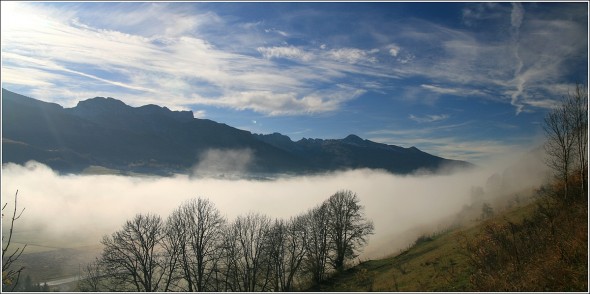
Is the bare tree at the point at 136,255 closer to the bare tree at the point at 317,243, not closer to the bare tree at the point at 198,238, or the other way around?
the bare tree at the point at 198,238

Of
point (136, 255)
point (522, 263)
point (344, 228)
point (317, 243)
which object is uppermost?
point (522, 263)

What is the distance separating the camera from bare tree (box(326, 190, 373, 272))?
231ft

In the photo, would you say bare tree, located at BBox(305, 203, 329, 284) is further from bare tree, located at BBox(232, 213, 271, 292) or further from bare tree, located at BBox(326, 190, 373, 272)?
bare tree, located at BBox(232, 213, 271, 292)

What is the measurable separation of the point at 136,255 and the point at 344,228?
3847cm

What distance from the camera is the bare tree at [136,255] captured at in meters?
51.5

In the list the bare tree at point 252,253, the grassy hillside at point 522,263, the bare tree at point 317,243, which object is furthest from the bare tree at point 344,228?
the grassy hillside at point 522,263

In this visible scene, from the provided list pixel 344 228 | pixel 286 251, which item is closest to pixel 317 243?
pixel 286 251

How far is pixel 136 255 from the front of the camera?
2106 inches

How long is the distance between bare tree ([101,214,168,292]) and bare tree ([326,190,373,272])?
31273 millimetres

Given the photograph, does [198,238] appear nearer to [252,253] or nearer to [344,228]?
[252,253]

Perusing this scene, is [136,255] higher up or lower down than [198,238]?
lower down

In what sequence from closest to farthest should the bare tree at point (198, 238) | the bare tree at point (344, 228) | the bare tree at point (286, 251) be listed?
the bare tree at point (198, 238), the bare tree at point (286, 251), the bare tree at point (344, 228)

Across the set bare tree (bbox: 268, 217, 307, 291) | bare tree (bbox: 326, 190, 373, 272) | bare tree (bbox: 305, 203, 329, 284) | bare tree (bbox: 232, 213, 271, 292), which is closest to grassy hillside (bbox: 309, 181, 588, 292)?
bare tree (bbox: 305, 203, 329, 284)

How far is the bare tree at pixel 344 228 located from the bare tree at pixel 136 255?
103 feet
